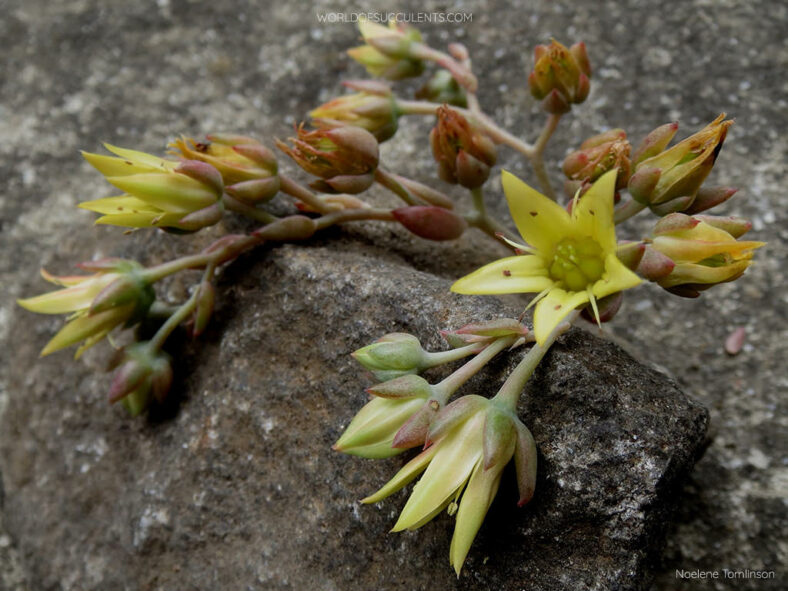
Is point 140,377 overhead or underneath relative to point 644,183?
underneath

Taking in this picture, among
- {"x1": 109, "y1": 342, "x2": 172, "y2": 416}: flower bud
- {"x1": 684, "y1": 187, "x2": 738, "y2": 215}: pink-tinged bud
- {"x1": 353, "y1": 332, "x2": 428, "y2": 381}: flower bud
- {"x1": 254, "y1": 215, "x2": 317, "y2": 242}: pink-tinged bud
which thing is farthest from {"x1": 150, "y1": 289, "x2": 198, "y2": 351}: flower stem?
{"x1": 684, "y1": 187, "x2": 738, "y2": 215}: pink-tinged bud

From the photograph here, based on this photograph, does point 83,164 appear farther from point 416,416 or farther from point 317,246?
point 416,416

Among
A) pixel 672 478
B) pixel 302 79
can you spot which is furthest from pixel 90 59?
pixel 672 478

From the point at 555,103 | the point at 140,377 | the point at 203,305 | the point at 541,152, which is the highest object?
the point at 555,103

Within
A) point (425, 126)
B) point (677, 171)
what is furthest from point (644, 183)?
point (425, 126)

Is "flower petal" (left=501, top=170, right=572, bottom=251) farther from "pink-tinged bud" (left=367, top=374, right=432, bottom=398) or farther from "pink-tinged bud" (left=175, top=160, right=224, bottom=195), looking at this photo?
"pink-tinged bud" (left=175, top=160, right=224, bottom=195)

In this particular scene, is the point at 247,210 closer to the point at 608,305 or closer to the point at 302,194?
the point at 302,194

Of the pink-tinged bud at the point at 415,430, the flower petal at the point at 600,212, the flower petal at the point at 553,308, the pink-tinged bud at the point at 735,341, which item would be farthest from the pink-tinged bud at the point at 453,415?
the pink-tinged bud at the point at 735,341

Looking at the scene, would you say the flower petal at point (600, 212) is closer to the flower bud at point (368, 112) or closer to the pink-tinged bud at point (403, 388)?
the pink-tinged bud at point (403, 388)
